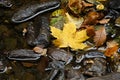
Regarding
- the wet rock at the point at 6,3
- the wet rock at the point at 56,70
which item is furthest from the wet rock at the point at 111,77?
the wet rock at the point at 6,3

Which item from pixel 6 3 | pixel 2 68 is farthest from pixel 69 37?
pixel 6 3

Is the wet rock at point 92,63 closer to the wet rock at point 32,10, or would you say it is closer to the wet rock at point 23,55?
the wet rock at point 23,55

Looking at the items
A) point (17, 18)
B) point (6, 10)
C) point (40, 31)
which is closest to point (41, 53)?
point (40, 31)

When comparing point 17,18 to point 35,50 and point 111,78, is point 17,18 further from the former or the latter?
point 111,78

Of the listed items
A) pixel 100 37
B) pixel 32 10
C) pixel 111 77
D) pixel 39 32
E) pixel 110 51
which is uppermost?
pixel 32 10

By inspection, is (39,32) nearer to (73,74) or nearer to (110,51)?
(73,74)

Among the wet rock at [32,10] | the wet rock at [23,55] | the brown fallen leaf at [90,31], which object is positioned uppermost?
the wet rock at [32,10]

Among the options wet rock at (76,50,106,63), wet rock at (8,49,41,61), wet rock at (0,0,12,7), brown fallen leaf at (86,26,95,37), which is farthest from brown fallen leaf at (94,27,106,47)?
wet rock at (0,0,12,7)
